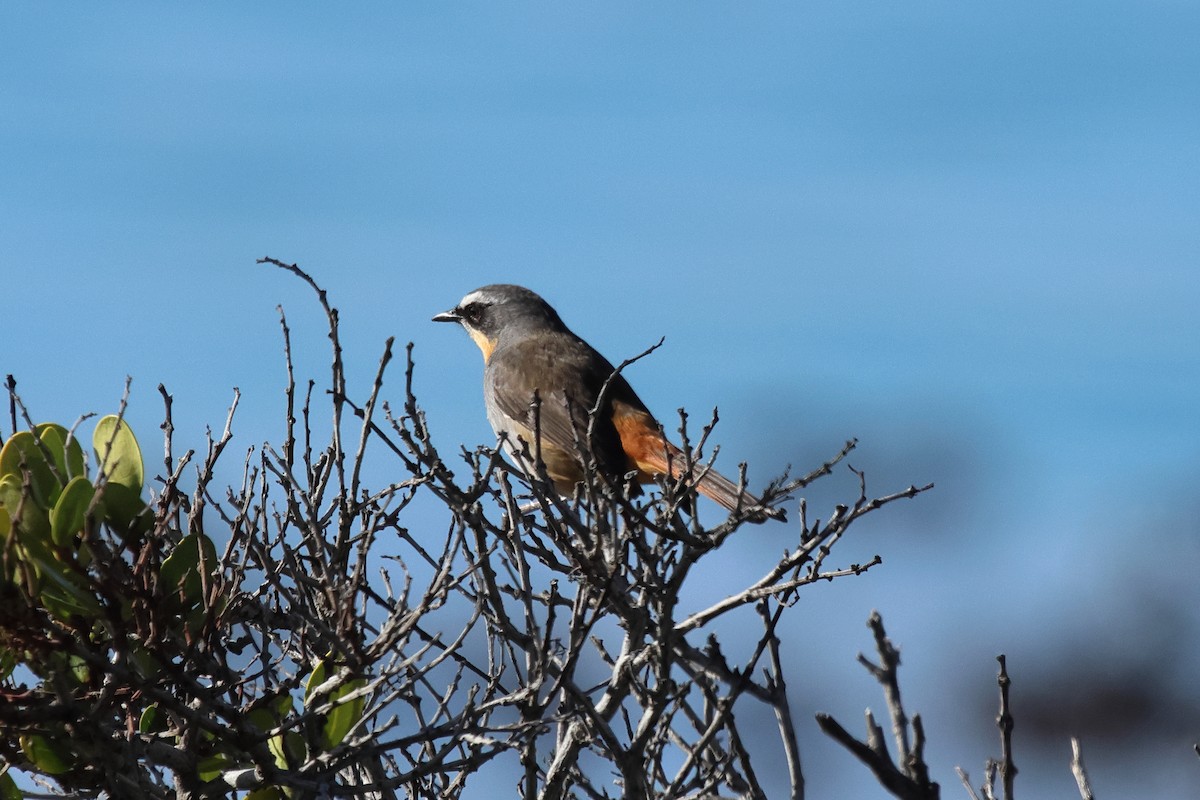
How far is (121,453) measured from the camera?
3246 mm

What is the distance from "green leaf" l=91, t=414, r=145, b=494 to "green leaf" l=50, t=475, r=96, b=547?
0.19m

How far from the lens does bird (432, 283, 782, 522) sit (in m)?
7.14

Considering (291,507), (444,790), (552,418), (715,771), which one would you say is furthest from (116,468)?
(552,418)

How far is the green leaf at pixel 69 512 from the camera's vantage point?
299cm

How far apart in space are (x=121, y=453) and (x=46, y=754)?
2.09 feet

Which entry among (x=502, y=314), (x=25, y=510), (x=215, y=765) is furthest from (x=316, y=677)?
(x=502, y=314)

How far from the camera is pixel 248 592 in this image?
3.62 metres

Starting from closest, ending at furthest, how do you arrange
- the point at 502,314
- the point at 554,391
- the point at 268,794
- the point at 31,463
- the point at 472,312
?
the point at 31,463
the point at 268,794
the point at 554,391
the point at 502,314
the point at 472,312

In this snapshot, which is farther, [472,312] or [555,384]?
[472,312]

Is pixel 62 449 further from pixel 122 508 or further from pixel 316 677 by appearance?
pixel 316 677

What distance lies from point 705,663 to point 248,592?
1.15 m

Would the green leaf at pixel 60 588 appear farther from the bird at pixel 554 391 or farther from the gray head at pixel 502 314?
Answer: the gray head at pixel 502 314

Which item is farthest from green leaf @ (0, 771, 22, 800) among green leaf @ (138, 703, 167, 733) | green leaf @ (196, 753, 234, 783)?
green leaf @ (196, 753, 234, 783)

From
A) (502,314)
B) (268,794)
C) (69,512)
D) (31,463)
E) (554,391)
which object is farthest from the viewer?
(502,314)
